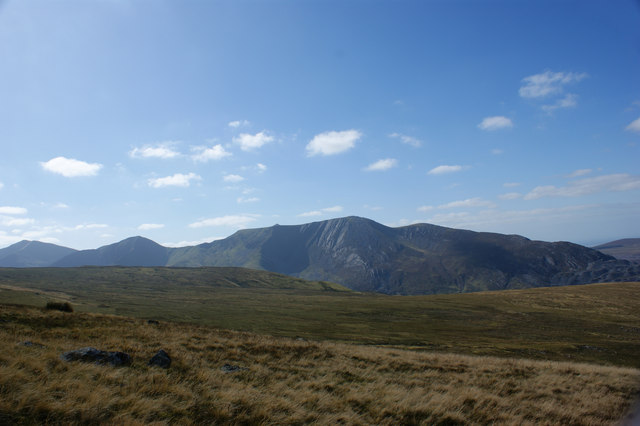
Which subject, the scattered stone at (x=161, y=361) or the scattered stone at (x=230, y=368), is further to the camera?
the scattered stone at (x=230, y=368)

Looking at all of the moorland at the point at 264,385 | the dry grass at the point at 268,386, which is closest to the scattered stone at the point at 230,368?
the moorland at the point at 264,385

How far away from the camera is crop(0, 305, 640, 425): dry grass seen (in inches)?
315

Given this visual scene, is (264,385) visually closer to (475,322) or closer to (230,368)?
(230,368)

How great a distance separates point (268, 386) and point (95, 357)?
22.0ft

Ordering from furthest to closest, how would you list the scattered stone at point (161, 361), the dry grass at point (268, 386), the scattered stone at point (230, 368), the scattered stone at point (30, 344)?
the scattered stone at point (230, 368) < the scattered stone at point (30, 344) < the scattered stone at point (161, 361) < the dry grass at point (268, 386)

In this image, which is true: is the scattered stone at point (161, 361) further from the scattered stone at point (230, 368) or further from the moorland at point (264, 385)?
the scattered stone at point (230, 368)

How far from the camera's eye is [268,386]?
11.9 m

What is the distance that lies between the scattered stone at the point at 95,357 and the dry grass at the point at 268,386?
0.43m

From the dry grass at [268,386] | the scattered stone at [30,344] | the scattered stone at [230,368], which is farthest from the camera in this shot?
the scattered stone at [230,368]

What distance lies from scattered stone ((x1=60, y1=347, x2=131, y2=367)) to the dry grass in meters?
0.43

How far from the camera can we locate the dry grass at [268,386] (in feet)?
26.3

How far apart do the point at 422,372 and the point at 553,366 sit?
10.1m

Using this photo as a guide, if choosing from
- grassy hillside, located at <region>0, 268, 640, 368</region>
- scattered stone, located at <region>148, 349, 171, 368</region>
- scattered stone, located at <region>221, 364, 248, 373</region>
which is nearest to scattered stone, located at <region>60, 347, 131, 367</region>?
scattered stone, located at <region>148, 349, 171, 368</region>

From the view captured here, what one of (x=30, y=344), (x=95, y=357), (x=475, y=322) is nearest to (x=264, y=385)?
(x=95, y=357)
